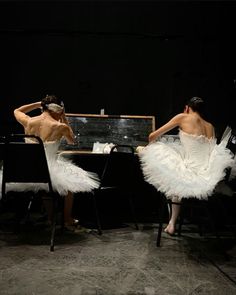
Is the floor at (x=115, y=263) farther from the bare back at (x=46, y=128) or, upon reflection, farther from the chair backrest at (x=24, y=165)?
the bare back at (x=46, y=128)

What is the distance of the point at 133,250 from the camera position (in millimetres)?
3242

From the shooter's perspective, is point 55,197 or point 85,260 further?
point 55,197

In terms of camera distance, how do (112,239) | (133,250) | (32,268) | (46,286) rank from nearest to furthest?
(46,286) < (32,268) < (133,250) < (112,239)

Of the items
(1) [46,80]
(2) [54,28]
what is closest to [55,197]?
(1) [46,80]

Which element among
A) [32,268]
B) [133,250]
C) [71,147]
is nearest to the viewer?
[32,268]

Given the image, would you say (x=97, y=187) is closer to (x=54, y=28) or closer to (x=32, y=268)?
(x=32, y=268)

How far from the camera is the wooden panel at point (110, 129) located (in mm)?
4820

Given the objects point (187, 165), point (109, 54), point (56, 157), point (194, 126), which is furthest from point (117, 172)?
point (109, 54)

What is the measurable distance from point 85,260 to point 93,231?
3.24 feet

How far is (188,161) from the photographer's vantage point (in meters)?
3.45

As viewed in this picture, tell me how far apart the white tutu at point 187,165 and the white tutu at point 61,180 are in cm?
58

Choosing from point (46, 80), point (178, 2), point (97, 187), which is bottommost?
point (97, 187)

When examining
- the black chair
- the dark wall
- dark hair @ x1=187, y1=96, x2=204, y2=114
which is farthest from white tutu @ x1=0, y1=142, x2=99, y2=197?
the dark wall

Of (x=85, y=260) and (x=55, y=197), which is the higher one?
(x=55, y=197)
